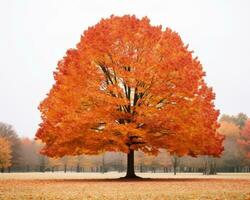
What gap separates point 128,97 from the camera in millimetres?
40219

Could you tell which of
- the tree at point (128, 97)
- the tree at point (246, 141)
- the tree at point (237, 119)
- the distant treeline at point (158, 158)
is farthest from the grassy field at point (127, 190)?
the tree at point (237, 119)

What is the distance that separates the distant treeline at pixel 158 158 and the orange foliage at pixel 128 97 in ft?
152

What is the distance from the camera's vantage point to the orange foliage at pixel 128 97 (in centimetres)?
3650

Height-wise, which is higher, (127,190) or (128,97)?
(128,97)

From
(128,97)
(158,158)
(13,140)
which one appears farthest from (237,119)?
(128,97)

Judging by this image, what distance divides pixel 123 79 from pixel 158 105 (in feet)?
13.9

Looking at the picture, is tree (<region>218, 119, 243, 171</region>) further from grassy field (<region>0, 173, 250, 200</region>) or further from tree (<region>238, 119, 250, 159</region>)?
grassy field (<region>0, 173, 250, 200</region>)

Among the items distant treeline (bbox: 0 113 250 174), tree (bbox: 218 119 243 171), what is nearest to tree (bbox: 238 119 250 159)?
distant treeline (bbox: 0 113 250 174)

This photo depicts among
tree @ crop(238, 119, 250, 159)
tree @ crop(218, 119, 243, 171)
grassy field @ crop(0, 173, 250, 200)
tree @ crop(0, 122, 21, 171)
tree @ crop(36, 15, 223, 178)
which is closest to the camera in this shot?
grassy field @ crop(0, 173, 250, 200)

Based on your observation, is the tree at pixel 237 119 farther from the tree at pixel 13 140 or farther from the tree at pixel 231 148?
the tree at pixel 13 140

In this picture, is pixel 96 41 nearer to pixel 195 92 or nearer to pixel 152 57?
pixel 152 57

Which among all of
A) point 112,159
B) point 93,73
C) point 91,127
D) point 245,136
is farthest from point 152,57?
point 112,159

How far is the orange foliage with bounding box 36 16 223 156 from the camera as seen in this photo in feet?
Answer: 120

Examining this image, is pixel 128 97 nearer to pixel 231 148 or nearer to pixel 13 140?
pixel 231 148
